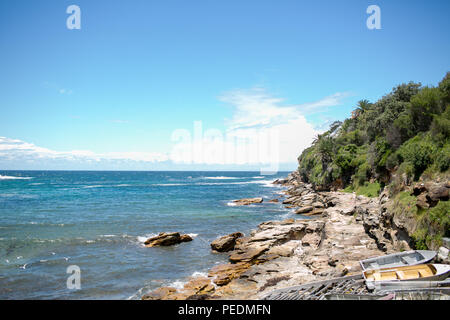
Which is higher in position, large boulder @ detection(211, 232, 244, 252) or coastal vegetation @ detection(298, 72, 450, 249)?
coastal vegetation @ detection(298, 72, 450, 249)

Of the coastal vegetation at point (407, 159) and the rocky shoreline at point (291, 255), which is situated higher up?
the coastal vegetation at point (407, 159)

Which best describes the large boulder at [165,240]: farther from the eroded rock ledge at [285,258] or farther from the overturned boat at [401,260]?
the overturned boat at [401,260]

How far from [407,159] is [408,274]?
→ 1071 centimetres

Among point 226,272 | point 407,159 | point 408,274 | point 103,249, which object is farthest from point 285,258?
point 103,249

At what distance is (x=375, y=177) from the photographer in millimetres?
34500

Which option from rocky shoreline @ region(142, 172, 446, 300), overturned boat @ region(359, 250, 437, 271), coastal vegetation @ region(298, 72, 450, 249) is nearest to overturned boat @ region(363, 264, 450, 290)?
overturned boat @ region(359, 250, 437, 271)

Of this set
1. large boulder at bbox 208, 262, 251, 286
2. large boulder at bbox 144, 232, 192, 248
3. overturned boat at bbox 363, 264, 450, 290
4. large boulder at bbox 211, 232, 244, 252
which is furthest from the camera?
large boulder at bbox 144, 232, 192, 248

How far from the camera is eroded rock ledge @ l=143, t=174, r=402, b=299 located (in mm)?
13430

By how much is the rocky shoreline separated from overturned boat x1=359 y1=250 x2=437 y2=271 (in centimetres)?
65

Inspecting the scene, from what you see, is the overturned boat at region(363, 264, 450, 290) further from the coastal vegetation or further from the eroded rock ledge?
the coastal vegetation

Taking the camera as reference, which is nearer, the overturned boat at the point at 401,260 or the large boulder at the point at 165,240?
the overturned boat at the point at 401,260

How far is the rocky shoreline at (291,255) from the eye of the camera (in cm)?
1343

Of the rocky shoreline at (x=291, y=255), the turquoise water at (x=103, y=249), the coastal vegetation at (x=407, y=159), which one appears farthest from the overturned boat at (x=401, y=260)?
the turquoise water at (x=103, y=249)

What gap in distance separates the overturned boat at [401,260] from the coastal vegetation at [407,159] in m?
1.09
